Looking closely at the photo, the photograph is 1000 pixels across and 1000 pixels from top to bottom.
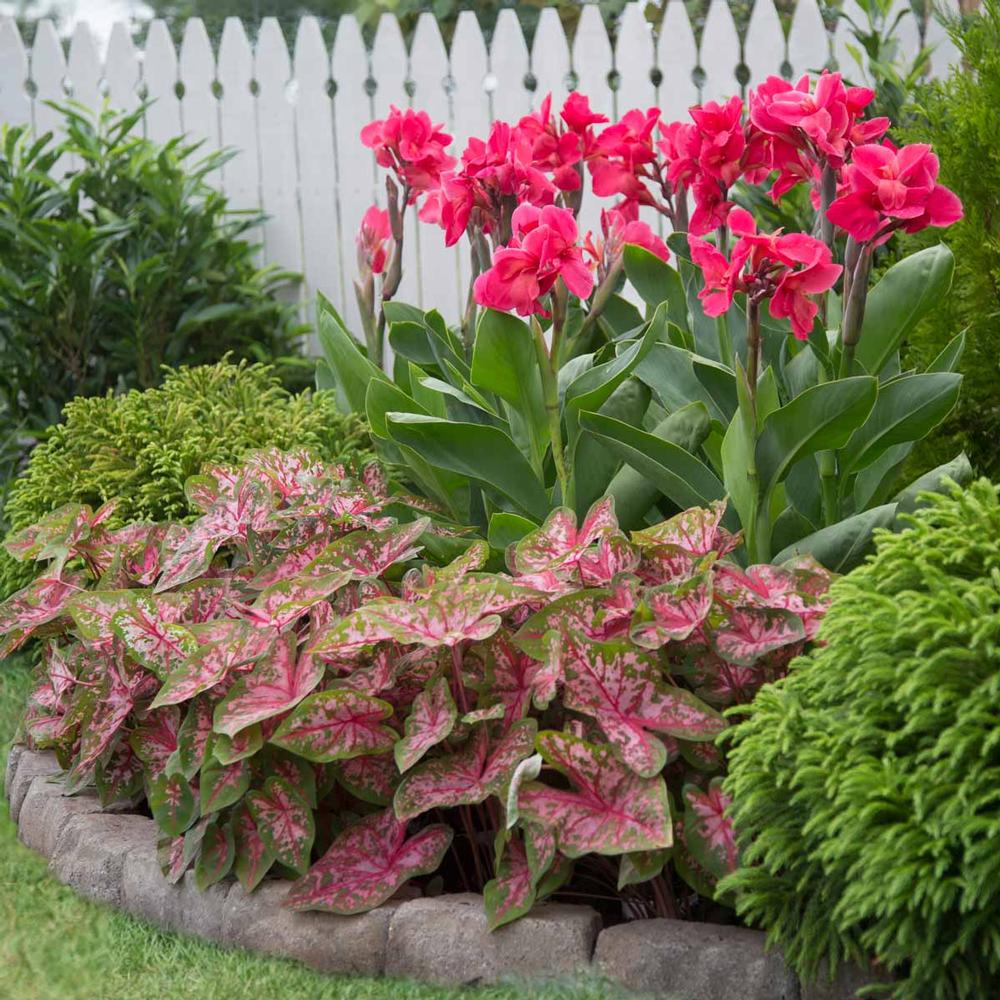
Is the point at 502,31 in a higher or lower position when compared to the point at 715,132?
higher

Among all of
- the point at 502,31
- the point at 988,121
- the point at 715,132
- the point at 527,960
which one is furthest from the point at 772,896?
the point at 502,31

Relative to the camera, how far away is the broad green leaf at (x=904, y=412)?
2.13m

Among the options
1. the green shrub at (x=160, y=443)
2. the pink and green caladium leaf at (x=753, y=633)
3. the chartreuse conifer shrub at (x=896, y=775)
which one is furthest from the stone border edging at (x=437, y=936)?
the green shrub at (x=160, y=443)

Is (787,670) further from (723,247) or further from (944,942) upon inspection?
(723,247)

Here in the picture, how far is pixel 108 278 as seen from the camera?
445 cm

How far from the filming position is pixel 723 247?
2412 mm

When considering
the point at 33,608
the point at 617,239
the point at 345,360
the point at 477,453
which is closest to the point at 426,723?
the point at 477,453

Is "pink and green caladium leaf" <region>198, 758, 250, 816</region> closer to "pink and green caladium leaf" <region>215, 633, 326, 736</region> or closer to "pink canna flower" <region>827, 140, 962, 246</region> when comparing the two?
"pink and green caladium leaf" <region>215, 633, 326, 736</region>

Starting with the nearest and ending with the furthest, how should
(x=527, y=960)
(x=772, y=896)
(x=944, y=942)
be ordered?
(x=944, y=942) → (x=772, y=896) → (x=527, y=960)

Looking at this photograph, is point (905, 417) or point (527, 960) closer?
point (527, 960)

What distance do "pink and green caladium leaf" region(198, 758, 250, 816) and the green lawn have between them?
0.71 ft

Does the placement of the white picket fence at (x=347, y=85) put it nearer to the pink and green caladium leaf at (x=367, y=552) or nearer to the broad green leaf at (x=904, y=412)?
the broad green leaf at (x=904, y=412)

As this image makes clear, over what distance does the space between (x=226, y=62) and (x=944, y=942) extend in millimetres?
4931

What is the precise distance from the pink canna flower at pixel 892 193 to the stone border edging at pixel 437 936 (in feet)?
3.41
